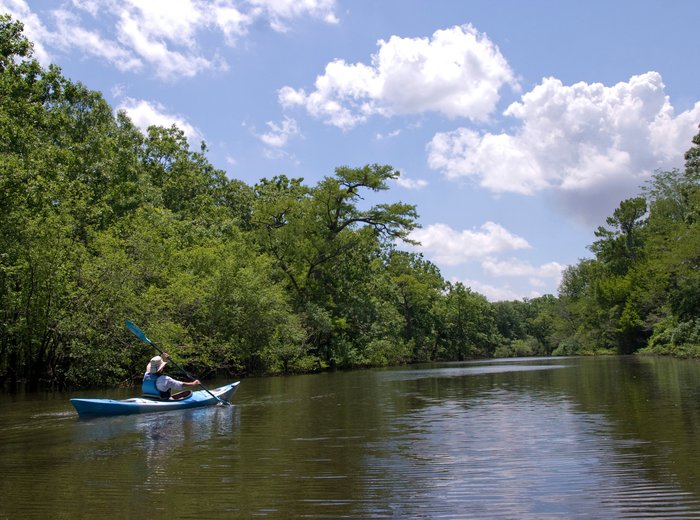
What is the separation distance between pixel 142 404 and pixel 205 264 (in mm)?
19301

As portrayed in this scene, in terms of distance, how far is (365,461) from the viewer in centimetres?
959

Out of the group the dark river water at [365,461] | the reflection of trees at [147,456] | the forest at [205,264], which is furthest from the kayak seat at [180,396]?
the forest at [205,264]

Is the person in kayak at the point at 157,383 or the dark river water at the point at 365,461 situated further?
the person in kayak at the point at 157,383

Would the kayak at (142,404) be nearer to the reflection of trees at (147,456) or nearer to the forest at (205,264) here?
the reflection of trees at (147,456)

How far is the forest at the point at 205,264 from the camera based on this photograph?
24375 mm

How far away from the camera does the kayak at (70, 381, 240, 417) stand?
1606cm

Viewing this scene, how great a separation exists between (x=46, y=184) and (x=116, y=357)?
24.3 feet

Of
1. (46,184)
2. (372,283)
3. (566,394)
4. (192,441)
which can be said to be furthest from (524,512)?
(372,283)

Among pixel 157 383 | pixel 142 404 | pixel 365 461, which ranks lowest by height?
pixel 365 461

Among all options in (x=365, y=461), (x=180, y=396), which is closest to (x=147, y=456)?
(x=365, y=461)

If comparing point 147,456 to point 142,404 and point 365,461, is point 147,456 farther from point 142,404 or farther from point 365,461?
point 142,404

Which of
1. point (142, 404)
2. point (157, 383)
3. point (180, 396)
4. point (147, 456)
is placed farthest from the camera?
point (180, 396)

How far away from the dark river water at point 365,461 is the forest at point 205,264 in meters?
7.76

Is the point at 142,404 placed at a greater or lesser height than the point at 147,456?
greater
